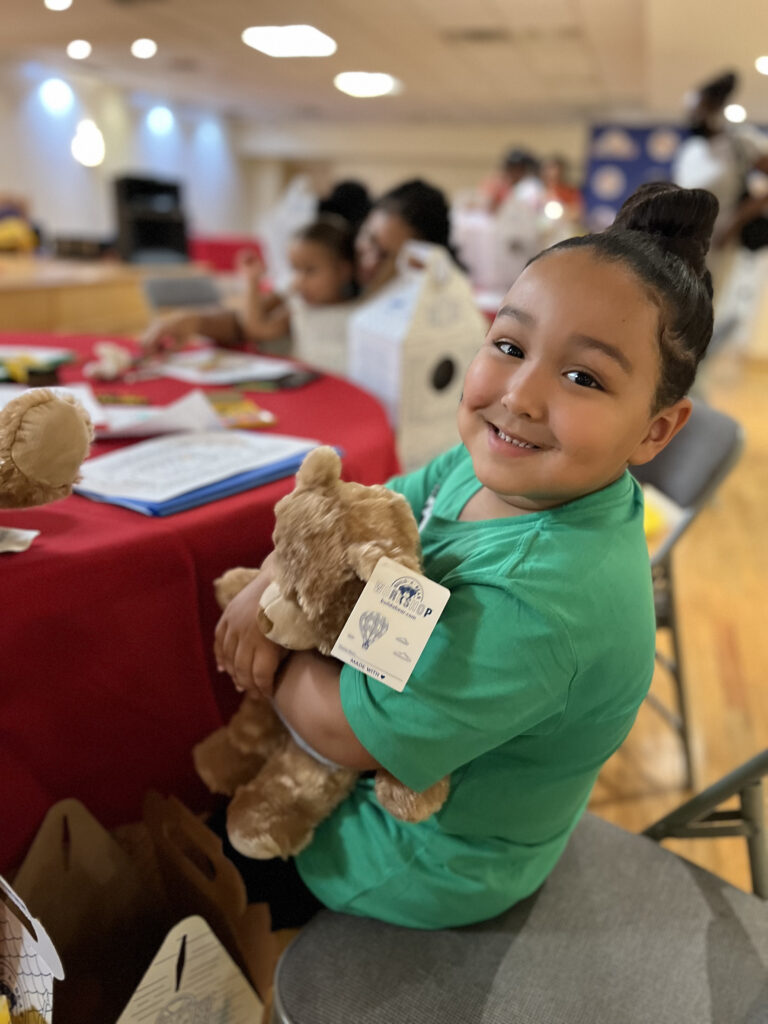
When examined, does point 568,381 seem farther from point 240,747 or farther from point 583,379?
point 240,747

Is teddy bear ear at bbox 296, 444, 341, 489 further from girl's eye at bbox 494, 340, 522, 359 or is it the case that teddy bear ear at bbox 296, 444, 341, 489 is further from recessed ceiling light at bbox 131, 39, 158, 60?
recessed ceiling light at bbox 131, 39, 158, 60

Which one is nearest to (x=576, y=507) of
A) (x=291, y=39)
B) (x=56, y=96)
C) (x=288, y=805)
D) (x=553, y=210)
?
(x=288, y=805)

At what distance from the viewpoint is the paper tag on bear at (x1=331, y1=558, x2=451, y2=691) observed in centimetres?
53

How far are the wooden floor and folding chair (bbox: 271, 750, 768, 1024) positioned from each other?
2.55 ft

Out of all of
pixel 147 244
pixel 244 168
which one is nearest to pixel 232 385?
pixel 147 244

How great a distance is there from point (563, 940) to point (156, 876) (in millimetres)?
460

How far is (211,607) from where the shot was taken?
86 cm

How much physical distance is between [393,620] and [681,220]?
1.29 ft

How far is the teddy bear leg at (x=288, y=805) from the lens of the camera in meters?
0.69

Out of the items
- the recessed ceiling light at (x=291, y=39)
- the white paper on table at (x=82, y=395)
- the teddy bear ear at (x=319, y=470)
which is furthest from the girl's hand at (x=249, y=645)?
the recessed ceiling light at (x=291, y=39)

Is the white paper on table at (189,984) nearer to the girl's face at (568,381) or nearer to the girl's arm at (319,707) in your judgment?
the girl's arm at (319,707)

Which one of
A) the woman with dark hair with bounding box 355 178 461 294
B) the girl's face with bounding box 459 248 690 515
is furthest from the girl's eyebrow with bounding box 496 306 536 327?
the woman with dark hair with bounding box 355 178 461 294

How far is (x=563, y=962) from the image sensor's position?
2.29 ft

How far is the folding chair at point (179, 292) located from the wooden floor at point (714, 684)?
207 cm
